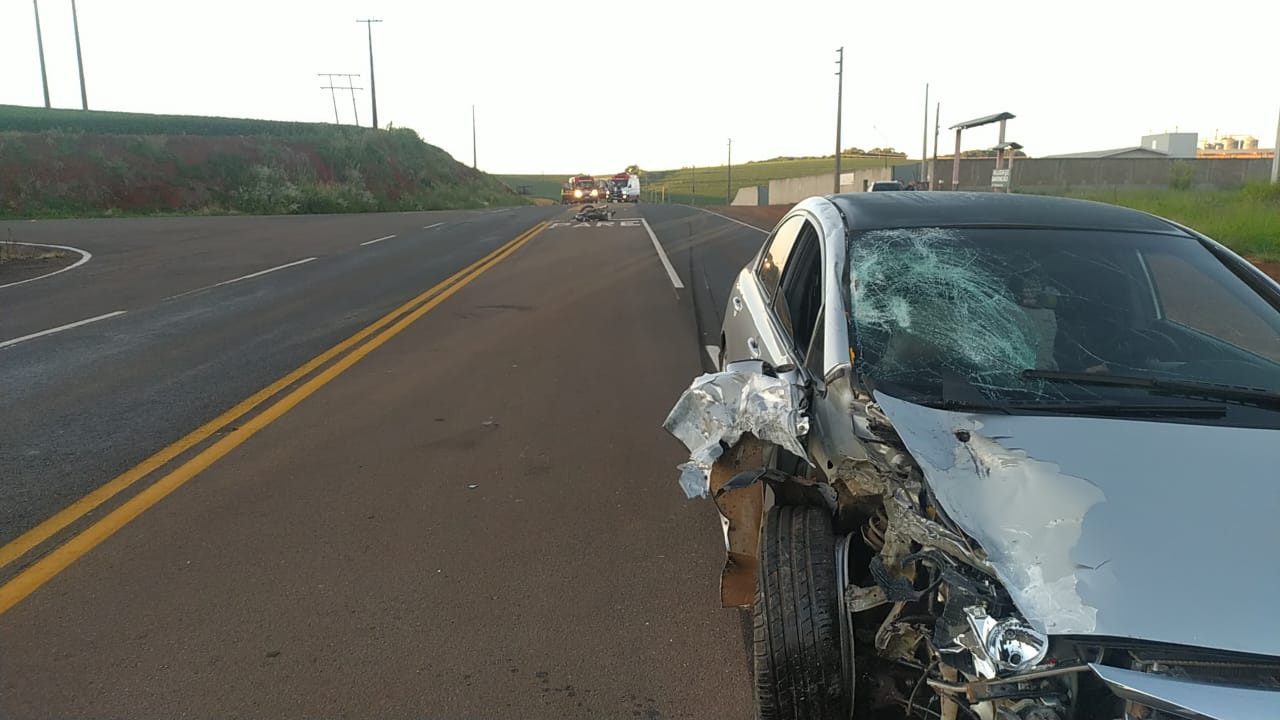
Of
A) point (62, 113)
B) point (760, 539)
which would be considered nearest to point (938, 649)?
point (760, 539)

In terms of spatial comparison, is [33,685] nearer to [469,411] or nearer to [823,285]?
[823,285]

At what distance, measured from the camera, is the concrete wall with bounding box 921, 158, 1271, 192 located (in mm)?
52812

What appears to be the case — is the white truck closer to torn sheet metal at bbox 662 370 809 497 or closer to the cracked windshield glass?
the cracked windshield glass

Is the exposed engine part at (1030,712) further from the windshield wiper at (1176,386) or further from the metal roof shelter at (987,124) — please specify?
the metal roof shelter at (987,124)

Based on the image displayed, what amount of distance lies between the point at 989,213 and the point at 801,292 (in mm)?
861

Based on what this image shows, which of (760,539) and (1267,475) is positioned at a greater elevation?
(1267,475)

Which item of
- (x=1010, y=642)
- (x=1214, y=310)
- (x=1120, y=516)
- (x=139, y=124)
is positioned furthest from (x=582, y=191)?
(x=1010, y=642)

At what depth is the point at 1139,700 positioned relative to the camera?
1.82m

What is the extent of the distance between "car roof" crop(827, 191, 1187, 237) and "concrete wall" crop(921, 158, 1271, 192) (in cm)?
5209

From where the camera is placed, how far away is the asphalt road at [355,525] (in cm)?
316

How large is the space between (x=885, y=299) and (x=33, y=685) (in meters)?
3.33

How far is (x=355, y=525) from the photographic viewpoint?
14.7ft

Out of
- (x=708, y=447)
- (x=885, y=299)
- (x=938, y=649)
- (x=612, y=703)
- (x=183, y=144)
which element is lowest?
(x=612, y=703)

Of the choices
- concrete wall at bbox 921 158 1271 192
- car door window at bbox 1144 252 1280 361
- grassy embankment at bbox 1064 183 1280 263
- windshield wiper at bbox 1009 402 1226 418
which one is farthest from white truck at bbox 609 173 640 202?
windshield wiper at bbox 1009 402 1226 418
